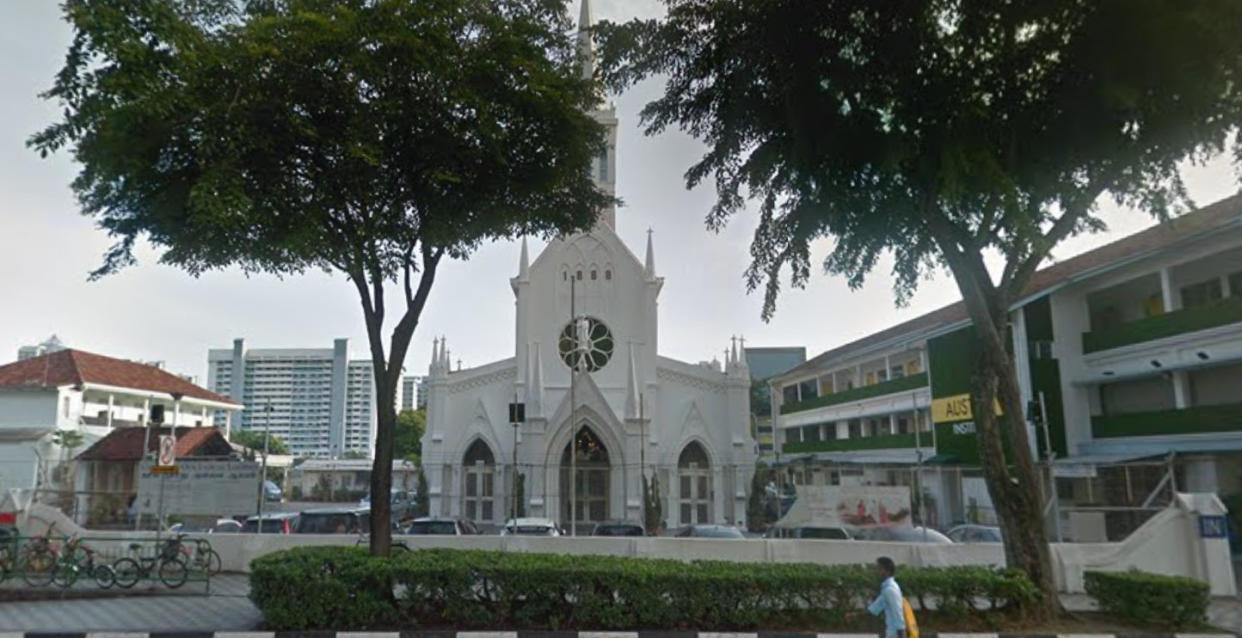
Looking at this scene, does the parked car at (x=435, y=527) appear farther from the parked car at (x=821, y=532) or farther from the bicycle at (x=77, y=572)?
the parked car at (x=821, y=532)

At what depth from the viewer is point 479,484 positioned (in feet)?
116

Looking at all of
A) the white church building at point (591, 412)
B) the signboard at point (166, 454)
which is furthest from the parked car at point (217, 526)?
the white church building at point (591, 412)

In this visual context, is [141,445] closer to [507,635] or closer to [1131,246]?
[507,635]

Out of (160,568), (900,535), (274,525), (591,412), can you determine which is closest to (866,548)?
(900,535)

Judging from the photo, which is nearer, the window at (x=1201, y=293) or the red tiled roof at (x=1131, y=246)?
the red tiled roof at (x=1131, y=246)

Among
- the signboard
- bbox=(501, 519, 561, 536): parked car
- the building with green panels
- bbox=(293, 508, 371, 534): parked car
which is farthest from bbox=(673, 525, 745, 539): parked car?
the signboard

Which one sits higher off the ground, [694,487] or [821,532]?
[694,487]

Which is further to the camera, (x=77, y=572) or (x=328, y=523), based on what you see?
(x=328, y=523)

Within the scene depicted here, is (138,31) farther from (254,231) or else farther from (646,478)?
(646,478)

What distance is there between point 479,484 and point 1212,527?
91.1ft

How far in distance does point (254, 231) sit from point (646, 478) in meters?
24.3

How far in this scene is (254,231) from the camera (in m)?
12.1

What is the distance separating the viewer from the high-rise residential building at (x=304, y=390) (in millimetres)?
143750

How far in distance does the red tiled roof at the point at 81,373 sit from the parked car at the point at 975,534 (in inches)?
1275
